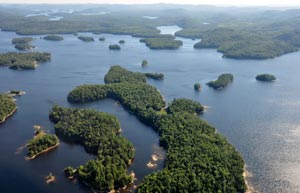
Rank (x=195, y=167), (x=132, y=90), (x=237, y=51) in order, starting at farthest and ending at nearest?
(x=237, y=51) → (x=132, y=90) → (x=195, y=167)

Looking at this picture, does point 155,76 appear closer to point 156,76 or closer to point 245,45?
point 156,76

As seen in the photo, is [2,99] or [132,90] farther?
[132,90]

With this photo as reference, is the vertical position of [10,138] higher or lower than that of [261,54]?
lower

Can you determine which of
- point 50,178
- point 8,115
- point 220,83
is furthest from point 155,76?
point 50,178

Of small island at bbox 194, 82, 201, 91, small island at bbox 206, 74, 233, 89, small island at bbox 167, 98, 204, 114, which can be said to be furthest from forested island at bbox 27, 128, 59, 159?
small island at bbox 206, 74, 233, 89

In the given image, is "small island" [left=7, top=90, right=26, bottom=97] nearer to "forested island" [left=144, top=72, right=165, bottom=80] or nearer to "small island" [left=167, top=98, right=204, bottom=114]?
"forested island" [left=144, top=72, right=165, bottom=80]

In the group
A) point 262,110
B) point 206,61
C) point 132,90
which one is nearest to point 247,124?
point 262,110

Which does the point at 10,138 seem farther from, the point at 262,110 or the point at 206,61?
the point at 206,61

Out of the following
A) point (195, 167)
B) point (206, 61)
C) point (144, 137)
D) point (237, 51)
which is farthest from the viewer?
point (237, 51)
